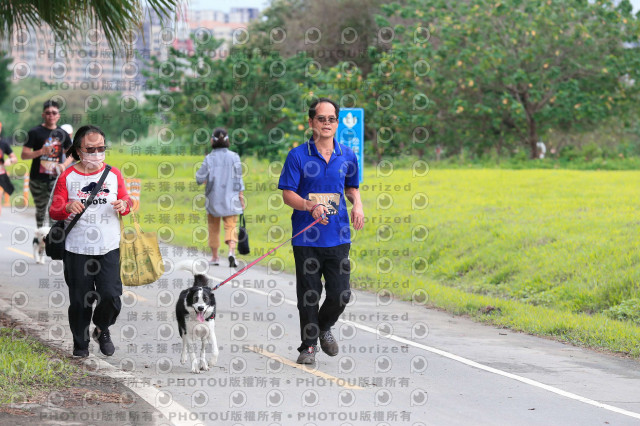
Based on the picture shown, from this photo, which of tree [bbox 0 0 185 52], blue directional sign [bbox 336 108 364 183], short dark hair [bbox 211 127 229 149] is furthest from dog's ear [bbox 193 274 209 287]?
blue directional sign [bbox 336 108 364 183]

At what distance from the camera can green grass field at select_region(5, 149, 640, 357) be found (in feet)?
38.8

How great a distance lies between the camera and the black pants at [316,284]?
8.28 metres

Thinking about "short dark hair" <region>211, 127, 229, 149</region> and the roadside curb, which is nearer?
the roadside curb

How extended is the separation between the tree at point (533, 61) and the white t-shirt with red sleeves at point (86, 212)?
2430 cm

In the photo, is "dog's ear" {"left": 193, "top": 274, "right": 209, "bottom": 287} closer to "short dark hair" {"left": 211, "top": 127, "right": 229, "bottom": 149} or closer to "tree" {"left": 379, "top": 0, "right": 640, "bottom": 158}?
"short dark hair" {"left": 211, "top": 127, "right": 229, "bottom": 149}

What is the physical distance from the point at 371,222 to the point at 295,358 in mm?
10449

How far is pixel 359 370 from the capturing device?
8227 millimetres

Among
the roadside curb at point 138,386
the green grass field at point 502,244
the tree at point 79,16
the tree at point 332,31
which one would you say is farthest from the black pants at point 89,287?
the tree at point 332,31

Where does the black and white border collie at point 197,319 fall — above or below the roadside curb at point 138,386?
above

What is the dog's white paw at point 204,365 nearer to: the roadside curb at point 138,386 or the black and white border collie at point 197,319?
the black and white border collie at point 197,319

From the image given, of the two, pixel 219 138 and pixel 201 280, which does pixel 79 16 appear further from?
pixel 201 280

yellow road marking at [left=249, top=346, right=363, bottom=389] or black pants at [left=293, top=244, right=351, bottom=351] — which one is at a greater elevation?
black pants at [left=293, top=244, right=351, bottom=351]

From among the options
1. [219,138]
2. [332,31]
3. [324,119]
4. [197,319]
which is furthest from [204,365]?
[332,31]

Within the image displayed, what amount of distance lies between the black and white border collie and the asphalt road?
0.12m
